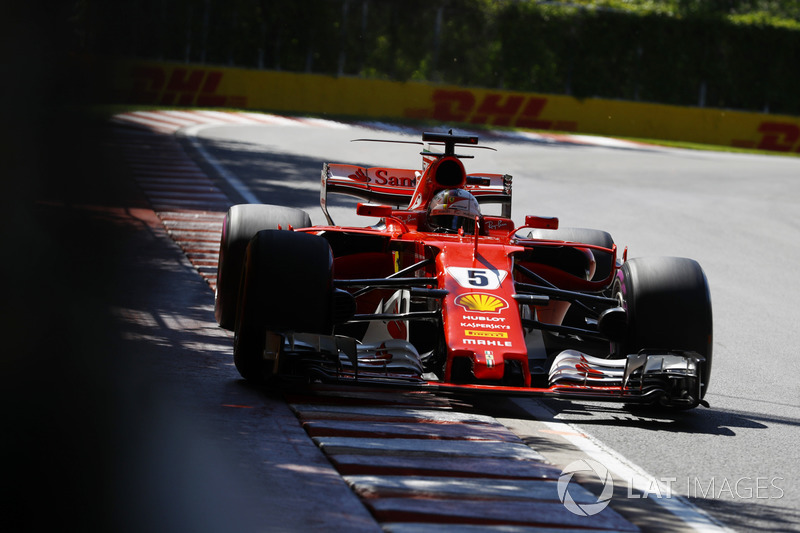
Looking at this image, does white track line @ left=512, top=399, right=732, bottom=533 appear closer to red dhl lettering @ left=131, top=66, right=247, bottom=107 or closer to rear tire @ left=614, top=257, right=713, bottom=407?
rear tire @ left=614, top=257, right=713, bottom=407

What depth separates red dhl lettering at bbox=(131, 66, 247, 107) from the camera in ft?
94.2

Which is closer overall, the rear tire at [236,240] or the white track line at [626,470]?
the white track line at [626,470]

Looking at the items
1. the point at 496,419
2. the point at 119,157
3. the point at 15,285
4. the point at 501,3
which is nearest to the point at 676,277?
the point at 496,419

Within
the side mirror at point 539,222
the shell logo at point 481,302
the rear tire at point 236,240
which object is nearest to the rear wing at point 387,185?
the rear tire at point 236,240

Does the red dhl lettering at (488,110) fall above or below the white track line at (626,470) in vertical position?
above

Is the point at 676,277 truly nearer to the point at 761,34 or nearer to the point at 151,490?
the point at 151,490

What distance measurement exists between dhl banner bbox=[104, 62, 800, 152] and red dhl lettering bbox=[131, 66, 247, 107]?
0.08 feet

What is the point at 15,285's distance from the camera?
9.01m

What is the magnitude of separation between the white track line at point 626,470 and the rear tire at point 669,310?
27.8 inches

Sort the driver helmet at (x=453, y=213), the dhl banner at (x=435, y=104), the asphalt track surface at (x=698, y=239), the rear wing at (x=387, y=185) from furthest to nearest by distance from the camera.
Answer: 1. the dhl banner at (x=435, y=104)
2. the rear wing at (x=387, y=185)
3. the driver helmet at (x=453, y=213)
4. the asphalt track surface at (x=698, y=239)

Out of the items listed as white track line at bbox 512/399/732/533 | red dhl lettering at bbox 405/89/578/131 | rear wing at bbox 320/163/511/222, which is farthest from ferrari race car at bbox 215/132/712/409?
red dhl lettering at bbox 405/89/578/131

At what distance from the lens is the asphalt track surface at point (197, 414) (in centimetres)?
472

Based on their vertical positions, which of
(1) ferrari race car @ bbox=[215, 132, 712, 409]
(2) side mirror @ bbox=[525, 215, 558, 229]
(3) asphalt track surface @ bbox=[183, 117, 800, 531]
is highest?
(2) side mirror @ bbox=[525, 215, 558, 229]

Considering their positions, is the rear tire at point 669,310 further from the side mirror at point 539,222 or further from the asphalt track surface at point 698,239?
the side mirror at point 539,222
